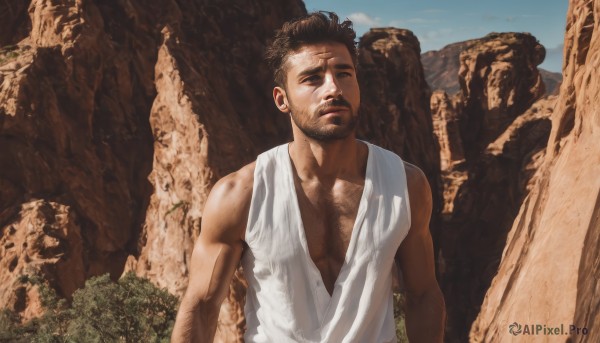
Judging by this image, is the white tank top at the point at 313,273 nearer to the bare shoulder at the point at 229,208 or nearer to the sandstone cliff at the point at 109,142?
the bare shoulder at the point at 229,208

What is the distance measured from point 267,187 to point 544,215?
6.52 m

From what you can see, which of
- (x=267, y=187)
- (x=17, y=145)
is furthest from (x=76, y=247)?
(x=267, y=187)

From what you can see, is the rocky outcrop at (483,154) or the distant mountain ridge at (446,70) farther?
the distant mountain ridge at (446,70)

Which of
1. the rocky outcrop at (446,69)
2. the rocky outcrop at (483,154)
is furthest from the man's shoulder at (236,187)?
the rocky outcrop at (446,69)

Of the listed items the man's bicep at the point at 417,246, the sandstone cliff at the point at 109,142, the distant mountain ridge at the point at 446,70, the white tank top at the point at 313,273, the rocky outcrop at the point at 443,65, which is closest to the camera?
the white tank top at the point at 313,273

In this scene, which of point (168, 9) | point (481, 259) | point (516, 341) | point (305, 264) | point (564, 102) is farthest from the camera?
point (481, 259)

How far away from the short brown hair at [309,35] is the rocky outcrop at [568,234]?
9.81 feet

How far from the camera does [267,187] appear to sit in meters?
2.96

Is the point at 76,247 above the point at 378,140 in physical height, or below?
below

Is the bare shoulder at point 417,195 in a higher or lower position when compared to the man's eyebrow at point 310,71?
lower

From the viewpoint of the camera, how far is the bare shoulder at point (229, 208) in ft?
9.62

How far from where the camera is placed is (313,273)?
9.39 ft

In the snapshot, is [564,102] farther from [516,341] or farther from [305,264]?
[305,264]

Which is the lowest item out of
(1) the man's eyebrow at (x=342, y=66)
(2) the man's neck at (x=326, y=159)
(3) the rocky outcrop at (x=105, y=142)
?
(2) the man's neck at (x=326, y=159)
